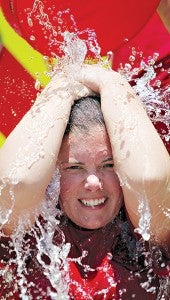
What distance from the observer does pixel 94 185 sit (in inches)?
58.8

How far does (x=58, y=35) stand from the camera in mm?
2092

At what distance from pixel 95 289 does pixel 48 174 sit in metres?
0.28

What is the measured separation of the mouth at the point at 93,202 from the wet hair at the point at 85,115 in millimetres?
160

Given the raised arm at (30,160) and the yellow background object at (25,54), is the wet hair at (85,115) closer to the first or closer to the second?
the raised arm at (30,160)

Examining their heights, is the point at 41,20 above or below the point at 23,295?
above

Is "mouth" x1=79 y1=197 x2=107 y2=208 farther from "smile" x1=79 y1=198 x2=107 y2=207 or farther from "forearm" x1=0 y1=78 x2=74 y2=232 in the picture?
"forearm" x1=0 y1=78 x2=74 y2=232

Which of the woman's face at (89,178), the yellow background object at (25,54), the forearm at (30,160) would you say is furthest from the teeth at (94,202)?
the yellow background object at (25,54)

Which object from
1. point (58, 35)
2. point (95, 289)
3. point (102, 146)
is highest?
point (58, 35)

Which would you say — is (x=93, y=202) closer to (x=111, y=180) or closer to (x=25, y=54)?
(x=111, y=180)

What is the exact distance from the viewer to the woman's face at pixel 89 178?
4.99ft

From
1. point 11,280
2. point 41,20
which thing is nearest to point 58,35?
point 41,20

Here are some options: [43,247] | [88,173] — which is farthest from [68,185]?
[43,247]

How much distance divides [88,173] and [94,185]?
4 cm

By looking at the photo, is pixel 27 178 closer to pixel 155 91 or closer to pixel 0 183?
pixel 0 183
